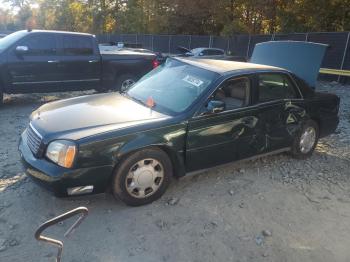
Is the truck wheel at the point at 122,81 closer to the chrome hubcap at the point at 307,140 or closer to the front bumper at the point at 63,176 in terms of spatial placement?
the chrome hubcap at the point at 307,140

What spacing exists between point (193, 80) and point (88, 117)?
1.37m

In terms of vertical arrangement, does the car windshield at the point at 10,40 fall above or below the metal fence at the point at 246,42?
above

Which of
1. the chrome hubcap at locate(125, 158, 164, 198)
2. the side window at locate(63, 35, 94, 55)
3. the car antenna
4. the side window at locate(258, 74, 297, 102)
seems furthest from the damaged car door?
the side window at locate(63, 35, 94, 55)

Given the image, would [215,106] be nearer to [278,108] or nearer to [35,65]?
[278,108]

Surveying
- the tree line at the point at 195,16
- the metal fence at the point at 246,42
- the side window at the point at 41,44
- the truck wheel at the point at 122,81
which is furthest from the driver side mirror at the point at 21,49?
the tree line at the point at 195,16

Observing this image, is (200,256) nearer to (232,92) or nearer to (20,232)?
(20,232)

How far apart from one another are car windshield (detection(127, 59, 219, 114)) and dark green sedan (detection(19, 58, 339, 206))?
1 cm

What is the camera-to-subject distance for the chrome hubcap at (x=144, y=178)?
3.96 metres

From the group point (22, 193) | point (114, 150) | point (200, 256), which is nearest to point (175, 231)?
point (200, 256)

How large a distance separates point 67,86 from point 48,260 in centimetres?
647

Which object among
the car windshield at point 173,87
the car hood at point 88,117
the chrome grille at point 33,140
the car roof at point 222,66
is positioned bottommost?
the chrome grille at point 33,140

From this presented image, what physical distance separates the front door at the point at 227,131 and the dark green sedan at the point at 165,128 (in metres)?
0.01

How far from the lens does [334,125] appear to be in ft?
20.2

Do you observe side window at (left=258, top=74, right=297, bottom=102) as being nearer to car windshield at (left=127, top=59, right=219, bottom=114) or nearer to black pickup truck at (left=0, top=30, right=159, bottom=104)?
car windshield at (left=127, top=59, right=219, bottom=114)
